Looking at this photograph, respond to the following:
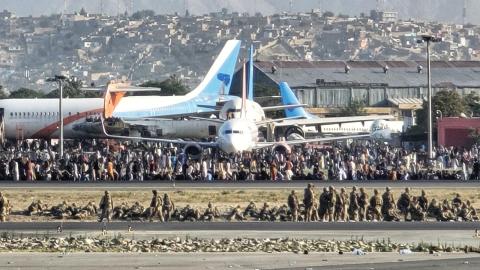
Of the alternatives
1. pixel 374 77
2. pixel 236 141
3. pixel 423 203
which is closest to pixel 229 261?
pixel 423 203

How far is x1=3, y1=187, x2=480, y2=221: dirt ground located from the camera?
213ft

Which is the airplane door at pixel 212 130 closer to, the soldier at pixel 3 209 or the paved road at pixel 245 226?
the soldier at pixel 3 209

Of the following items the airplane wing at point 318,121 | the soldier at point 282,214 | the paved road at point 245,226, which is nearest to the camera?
the paved road at point 245,226

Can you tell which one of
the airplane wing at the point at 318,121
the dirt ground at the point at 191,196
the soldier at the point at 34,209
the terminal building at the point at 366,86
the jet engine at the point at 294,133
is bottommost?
the soldier at the point at 34,209

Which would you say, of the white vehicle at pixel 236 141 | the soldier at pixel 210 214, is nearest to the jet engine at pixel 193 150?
the white vehicle at pixel 236 141

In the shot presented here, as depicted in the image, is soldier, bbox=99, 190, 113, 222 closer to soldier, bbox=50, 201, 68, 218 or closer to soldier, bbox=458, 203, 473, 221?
soldier, bbox=50, 201, 68, 218

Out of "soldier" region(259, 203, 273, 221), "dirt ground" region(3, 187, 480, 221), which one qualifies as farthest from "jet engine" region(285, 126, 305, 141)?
"soldier" region(259, 203, 273, 221)

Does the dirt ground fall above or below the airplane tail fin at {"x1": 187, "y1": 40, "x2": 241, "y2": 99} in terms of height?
below

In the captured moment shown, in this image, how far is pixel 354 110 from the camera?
16975cm

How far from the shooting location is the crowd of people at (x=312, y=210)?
5822 centimetres

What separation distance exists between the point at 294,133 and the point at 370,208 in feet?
173

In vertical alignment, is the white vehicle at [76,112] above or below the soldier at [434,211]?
above

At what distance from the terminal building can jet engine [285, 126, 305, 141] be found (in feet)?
189

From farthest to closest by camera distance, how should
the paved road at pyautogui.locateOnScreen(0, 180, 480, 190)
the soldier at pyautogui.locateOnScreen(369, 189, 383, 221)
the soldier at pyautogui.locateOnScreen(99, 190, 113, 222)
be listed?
the paved road at pyautogui.locateOnScreen(0, 180, 480, 190) < the soldier at pyautogui.locateOnScreen(369, 189, 383, 221) < the soldier at pyautogui.locateOnScreen(99, 190, 113, 222)
